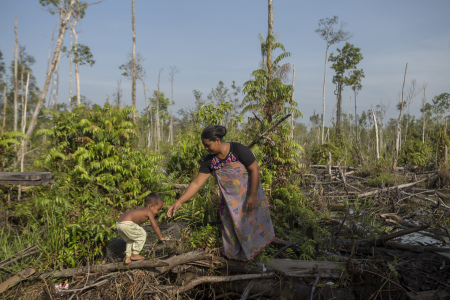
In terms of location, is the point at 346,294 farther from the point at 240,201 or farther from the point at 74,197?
the point at 74,197

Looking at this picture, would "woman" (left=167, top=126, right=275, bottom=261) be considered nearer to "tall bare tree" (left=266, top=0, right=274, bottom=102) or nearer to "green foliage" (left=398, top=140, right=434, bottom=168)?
"tall bare tree" (left=266, top=0, right=274, bottom=102)

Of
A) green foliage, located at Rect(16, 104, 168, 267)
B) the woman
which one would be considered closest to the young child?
the woman

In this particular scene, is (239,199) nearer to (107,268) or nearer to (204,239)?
(204,239)

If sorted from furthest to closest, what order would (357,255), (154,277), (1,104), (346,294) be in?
1. (1,104)
2. (357,255)
3. (154,277)
4. (346,294)

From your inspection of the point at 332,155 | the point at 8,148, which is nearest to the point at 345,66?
the point at 332,155

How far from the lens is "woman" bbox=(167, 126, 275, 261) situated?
3232mm

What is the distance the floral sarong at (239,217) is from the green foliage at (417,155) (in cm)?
1443

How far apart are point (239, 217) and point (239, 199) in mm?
196

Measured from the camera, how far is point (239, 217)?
329 cm

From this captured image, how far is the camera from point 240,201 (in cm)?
333

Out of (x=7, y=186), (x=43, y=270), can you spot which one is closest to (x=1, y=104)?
(x=7, y=186)

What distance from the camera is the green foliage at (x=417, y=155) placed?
619 inches

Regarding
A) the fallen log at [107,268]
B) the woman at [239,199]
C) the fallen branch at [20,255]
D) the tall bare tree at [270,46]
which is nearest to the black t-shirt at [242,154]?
the woman at [239,199]

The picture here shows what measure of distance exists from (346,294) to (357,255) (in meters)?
1.20
